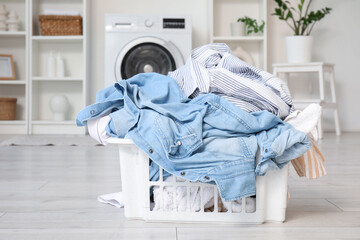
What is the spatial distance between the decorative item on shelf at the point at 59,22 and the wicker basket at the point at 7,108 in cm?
63

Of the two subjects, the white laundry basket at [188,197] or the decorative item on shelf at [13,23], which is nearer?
the white laundry basket at [188,197]

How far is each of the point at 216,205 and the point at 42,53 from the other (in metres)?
3.38

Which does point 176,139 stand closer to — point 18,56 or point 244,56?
point 244,56

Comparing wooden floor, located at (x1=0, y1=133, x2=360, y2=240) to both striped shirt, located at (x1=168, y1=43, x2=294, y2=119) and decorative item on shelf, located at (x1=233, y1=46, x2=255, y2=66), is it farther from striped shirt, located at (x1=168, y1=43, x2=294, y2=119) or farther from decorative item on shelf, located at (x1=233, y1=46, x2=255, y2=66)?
decorative item on shelf, located at (x1=233, y1=46, x2=255, y2=66)

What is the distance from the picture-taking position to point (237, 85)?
3.97ft

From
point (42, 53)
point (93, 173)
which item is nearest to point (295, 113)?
point (93, 173)

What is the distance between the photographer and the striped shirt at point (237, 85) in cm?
121

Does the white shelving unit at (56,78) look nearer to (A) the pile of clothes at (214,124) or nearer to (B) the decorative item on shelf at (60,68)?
(B) the decorative item on shelf at (60,68)

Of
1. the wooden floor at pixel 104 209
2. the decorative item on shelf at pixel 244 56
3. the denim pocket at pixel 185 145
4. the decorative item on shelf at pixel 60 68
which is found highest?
the decorative item on shelf at pixel 244 56

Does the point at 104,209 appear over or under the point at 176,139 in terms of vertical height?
under

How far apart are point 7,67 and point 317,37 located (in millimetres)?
2796

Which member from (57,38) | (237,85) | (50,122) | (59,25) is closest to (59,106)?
(50,122)


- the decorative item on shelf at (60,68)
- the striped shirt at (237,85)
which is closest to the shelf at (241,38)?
the decorative item on shelf at (60,68)

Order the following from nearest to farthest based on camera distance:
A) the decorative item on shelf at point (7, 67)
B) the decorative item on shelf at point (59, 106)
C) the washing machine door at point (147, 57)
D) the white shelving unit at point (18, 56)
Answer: the washing machine door at point (147, 57), the decorative item on shelf at point (59, 106), the decorative item on shelf at point (7, 67), the white shelving unit at point (18, 56)
